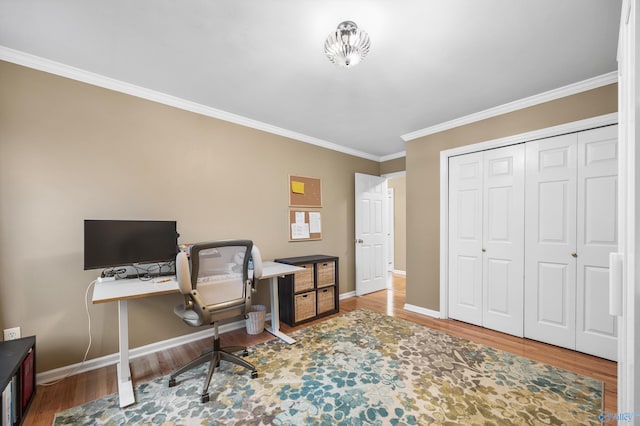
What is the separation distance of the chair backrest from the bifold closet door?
→ 8.79 ft

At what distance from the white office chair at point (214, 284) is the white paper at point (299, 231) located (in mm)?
1526

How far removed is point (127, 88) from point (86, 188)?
101 cm

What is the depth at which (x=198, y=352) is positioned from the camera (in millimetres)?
2648

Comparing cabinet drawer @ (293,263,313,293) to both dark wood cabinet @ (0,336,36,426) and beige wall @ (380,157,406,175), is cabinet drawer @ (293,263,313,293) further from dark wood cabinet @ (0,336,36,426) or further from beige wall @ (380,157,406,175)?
beige wall @ (380,157,406,175)

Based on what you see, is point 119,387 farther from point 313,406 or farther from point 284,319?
point 284,319

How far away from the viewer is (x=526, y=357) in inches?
98.2

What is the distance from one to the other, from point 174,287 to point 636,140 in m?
2.70

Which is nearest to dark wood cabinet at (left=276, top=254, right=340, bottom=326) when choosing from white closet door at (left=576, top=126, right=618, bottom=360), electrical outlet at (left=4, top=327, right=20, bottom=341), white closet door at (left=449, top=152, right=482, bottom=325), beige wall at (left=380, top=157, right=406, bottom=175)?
white closet door at (left=449, top=152, right=482, bottom=325)

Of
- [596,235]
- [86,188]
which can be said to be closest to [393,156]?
[596,235]

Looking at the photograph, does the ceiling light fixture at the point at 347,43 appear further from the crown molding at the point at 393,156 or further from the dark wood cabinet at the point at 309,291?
the crown molding at the point at 393,156

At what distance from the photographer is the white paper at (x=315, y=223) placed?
404 cm

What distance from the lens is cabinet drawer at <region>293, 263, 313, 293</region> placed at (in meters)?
3.34

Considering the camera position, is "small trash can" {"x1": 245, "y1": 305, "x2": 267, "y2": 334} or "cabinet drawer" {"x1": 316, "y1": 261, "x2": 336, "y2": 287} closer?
"small trash can" {"x1": 245, "y1": 305, "x2": 267, "y2": 334}

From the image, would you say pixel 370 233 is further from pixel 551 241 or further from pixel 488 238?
pixel 551 241
